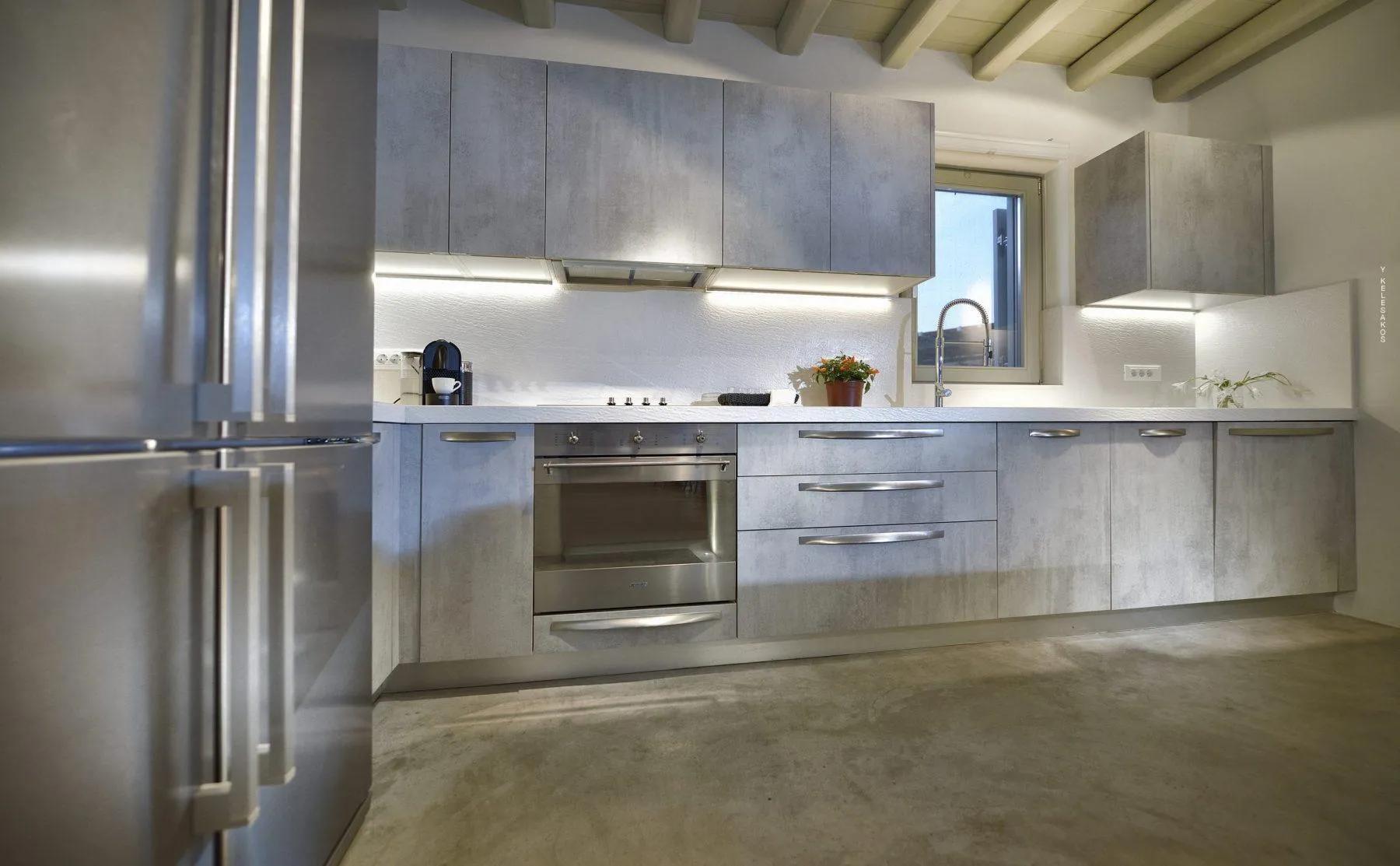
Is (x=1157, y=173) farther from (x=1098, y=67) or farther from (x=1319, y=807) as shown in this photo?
(x=1319, y=807)

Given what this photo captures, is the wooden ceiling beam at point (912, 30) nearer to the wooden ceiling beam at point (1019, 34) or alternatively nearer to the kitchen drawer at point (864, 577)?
the wooden ceiling beam at point (1019, 34)

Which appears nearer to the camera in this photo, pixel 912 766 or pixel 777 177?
pixel 912 766

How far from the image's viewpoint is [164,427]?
0.60 meters

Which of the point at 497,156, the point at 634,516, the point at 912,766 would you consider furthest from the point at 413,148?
the point at 912,766

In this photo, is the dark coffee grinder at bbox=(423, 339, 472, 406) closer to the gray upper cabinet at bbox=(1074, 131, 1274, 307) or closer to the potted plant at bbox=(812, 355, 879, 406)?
the potted plant at bbox=(812, 355, 879, 406)

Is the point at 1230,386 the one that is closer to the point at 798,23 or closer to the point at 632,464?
the point at 798,23

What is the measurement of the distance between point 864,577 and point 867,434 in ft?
1.64

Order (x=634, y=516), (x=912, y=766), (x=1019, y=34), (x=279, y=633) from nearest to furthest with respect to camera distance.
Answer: (x=279, y=633), (x=912, y=766), (x=634, y=516), (x=1019, y=34)

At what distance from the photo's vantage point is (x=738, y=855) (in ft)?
3.61

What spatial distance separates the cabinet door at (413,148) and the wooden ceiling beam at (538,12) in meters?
0.55

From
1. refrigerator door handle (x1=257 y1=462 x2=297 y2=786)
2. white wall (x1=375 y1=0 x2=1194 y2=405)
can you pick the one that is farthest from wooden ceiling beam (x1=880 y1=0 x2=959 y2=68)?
refrigerator door handle (x1=257 y1=462 x2=297 y2=786)

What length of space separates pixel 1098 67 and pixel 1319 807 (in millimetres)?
3162

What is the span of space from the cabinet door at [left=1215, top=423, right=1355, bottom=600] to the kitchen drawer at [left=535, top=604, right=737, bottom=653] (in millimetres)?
2097

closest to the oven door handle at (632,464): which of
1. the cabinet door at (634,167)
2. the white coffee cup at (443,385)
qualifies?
the white coffee cup at (443,385)
